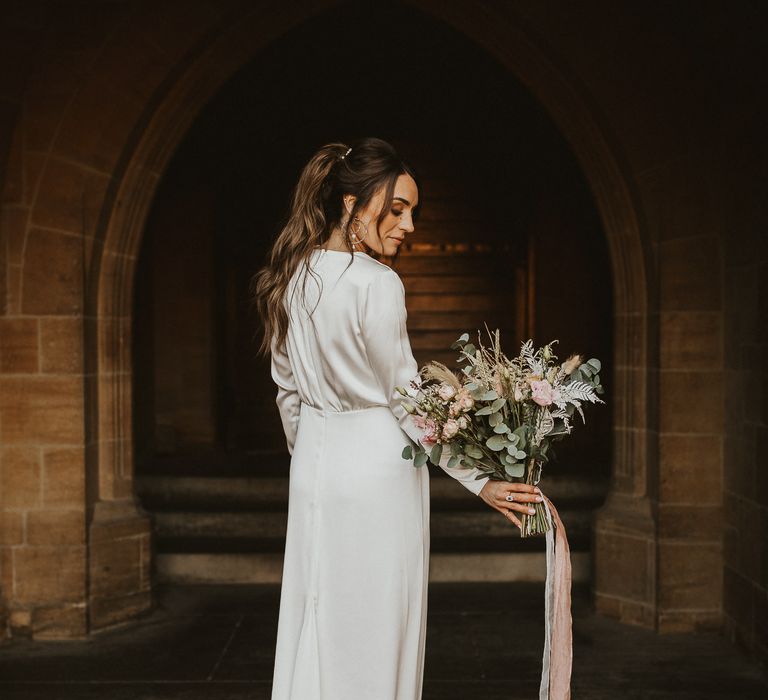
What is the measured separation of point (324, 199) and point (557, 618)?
4.29 ft

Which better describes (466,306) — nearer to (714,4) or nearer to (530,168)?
(530,168)

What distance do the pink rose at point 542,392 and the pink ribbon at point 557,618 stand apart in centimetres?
36

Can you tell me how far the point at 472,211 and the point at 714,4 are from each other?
3.68 meters

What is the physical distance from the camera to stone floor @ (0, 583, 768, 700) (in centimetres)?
401

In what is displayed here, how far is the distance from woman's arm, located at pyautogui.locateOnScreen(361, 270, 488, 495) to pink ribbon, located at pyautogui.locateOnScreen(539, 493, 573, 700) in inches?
11.2

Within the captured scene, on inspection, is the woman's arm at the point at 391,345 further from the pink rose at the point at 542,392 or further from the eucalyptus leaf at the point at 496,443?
the pink rose at the point at 542,392

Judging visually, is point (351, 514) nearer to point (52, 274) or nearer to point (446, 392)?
point (446, 392)

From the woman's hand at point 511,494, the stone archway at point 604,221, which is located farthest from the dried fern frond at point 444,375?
Answer: the stone archway at point 604,221

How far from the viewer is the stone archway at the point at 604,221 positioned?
4.89m

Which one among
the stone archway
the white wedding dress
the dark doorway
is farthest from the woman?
the dark doorway

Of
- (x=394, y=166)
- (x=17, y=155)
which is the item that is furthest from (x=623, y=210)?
(x=17, y=155)

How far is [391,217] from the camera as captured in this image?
96.6 inches

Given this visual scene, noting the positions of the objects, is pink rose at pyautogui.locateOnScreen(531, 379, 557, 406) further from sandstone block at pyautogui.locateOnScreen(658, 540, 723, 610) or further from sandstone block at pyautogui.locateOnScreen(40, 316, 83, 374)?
sandstone block at pyautogui.locateOnScreen(40, 316, 83, 374)

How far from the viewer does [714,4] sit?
4.61m
